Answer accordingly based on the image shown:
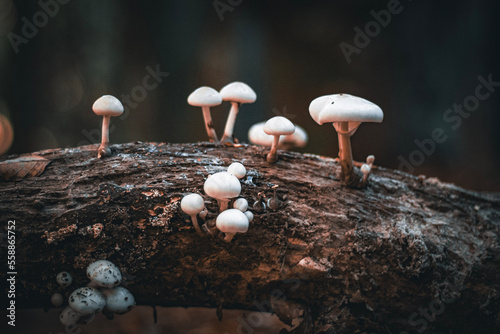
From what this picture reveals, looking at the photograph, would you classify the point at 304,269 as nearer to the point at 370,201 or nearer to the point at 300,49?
the point at 370,201

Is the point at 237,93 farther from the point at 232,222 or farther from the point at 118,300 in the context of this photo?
the point at 118,300

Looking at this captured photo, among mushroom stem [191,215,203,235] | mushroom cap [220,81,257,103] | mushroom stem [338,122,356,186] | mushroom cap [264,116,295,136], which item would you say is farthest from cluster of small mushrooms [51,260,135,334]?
mushroom stem [338,122,356,186]

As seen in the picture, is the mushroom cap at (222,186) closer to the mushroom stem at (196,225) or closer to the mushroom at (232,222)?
the mushroom at (232,222)

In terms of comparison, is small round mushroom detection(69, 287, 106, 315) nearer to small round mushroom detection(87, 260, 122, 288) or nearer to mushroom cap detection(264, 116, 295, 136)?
small round mushroom detection(87, 260, 122, 288)

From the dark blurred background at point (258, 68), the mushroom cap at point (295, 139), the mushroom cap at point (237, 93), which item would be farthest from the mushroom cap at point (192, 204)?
the dark blurred background at point (258, 68)

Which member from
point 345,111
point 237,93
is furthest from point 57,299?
point 345,111
